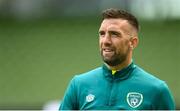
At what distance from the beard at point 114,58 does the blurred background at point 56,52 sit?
16.7 feet

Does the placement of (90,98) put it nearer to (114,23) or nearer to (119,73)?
(119,73)

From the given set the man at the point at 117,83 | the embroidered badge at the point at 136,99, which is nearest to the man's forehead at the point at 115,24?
the man at the point at 117,83

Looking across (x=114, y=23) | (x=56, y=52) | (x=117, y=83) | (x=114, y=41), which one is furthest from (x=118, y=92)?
(x=56, y=52)

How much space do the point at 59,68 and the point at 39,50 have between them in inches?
13.3

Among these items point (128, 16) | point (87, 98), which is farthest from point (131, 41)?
point (87, 98)

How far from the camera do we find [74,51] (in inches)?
368

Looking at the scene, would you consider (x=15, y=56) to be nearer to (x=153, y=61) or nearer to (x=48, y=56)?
(x=48, y=56)

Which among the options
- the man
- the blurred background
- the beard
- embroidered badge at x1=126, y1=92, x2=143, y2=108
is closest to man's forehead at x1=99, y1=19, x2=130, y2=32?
the man

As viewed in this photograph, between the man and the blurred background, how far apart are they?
199 inches

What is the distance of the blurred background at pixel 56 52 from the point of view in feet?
30.3

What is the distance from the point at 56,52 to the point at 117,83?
5397 mm

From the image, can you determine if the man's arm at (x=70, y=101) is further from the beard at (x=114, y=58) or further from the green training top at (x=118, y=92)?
the beard at (x=114, y=58)

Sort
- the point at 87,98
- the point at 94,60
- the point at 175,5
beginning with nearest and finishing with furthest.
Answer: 1. the point at 87,98
2. the point at 175,5
3. the point at 94,60

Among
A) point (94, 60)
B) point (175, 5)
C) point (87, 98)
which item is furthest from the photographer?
point (94, 60)
